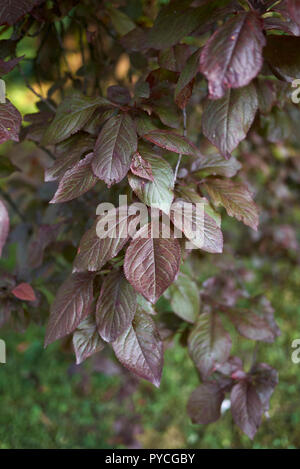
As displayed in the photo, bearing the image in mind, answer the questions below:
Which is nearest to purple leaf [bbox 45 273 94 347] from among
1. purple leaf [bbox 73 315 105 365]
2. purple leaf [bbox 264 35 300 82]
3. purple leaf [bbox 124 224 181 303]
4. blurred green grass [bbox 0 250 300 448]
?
purple leaf [bbox 73 315 105 365]

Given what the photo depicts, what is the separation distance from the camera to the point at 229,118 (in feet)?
2.88

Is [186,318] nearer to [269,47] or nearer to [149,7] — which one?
[269,47]

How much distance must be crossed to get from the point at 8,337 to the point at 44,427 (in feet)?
2.92

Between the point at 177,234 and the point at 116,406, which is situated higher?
the point at 177,234

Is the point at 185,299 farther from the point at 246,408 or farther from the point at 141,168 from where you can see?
the point at 141,168

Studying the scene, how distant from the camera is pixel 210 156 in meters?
1.24

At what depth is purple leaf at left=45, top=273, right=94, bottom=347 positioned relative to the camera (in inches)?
37.9

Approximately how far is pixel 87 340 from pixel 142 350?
0.43 ft

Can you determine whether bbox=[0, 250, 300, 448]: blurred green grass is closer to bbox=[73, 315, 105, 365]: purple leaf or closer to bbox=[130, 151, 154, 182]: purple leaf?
bbox=[73, 315, 105, 365]: purple leaf

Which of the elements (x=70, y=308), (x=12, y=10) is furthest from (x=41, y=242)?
(x=12, y=10)

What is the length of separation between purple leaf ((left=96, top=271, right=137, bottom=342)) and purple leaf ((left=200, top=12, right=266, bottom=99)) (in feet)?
1.52

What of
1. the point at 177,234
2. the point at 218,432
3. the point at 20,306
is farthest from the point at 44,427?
the point at 177,234
